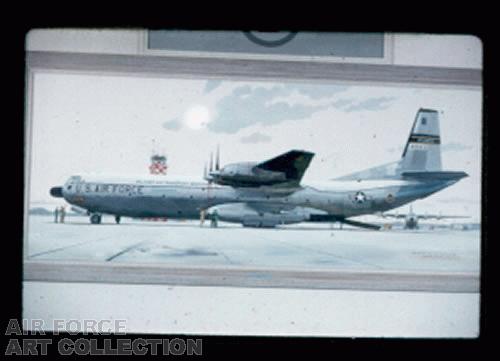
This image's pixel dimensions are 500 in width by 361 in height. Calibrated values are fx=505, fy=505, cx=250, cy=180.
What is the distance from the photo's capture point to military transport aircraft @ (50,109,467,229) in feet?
7.95

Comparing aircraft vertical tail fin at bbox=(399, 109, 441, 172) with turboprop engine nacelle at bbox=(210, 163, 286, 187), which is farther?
turboprop engine nacelle at bbox=(210, 163, 286, 187)

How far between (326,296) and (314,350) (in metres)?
0.25

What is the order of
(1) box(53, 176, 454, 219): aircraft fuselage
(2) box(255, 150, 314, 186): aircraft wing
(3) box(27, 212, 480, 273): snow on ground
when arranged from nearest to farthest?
(3) box(27, 212, 480, 273): snow on ground
(2) box(255, 150, 314, 186): aircraft wing
(1) box(53, 176, 454, 219): aircraft fuselage

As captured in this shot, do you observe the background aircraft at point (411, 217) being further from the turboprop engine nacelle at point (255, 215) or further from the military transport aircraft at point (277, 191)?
the turboprop engine nacelle at point (255, 215)

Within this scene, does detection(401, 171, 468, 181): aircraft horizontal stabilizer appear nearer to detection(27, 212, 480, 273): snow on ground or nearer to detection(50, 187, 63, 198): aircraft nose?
detection(27, 212, 480, 273): snow on ground

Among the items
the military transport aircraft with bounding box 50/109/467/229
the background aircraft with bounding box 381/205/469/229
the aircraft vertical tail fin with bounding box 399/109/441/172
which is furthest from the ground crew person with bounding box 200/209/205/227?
the aircraft vertical tail fin with bounding box 399/109/441/172

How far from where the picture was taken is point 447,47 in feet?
7.68

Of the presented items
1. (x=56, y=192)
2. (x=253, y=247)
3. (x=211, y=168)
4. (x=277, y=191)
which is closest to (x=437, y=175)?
(x=277, y=191)

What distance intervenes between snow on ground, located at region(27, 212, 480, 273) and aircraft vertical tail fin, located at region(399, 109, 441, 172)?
0.34 meters

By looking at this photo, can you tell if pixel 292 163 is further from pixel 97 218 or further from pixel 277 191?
pixel 97 218

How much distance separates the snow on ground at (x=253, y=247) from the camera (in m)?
2.29

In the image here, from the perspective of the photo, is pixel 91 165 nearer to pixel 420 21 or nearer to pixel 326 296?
pixel 326 296

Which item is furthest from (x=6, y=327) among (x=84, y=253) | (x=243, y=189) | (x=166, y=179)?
(x=243, y=189)

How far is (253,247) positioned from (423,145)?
0.94 m
